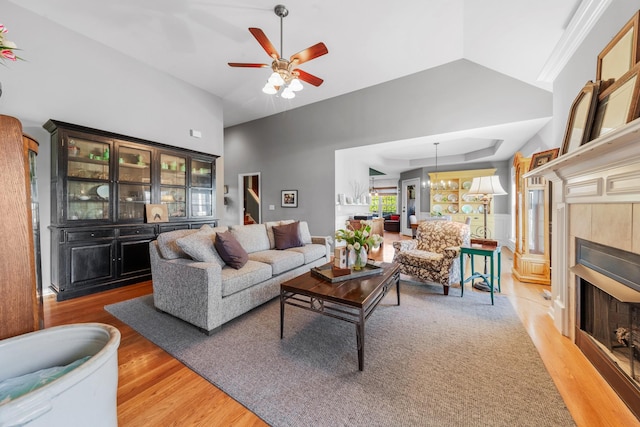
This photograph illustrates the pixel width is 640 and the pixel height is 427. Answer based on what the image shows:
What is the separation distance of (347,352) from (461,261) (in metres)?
2.04

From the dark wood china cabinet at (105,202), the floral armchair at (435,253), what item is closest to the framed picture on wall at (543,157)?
the floral armchair at (435,253)

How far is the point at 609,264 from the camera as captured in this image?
166 centimetres

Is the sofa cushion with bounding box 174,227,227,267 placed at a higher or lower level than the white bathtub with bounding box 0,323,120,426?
higher

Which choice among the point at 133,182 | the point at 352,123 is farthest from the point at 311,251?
the point at 352,123

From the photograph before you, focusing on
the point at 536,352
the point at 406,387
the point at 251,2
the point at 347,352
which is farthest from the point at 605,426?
Answer: the point at 251,2

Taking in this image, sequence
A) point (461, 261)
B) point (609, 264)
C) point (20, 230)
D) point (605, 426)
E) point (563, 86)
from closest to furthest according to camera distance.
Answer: point (20, 230) < point (605, 426) < point (609, 264) < point (563, 86) < point (461, 261)

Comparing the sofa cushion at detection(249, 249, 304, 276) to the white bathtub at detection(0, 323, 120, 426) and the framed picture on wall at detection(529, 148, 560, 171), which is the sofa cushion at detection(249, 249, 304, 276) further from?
the framed picture on wall at detection(529, 148, 560, 171)

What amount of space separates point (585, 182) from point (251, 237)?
334 centimetres

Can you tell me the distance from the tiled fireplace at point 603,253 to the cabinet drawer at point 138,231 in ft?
15.6

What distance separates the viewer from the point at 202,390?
59.5 inches

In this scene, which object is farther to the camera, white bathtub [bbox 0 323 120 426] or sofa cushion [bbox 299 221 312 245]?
sofa cushion [bbox 299 221 312 245]

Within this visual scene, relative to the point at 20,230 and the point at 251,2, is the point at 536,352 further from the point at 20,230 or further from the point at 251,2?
the point at 251,2

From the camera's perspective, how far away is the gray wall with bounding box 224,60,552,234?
3.72 meters

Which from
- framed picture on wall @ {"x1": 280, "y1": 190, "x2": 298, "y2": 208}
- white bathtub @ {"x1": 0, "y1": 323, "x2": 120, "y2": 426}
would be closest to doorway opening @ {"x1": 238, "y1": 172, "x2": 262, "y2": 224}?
framed picture on wall @ {"x1": 280, "y1": 190, "x2": 298, "y2": 208}
